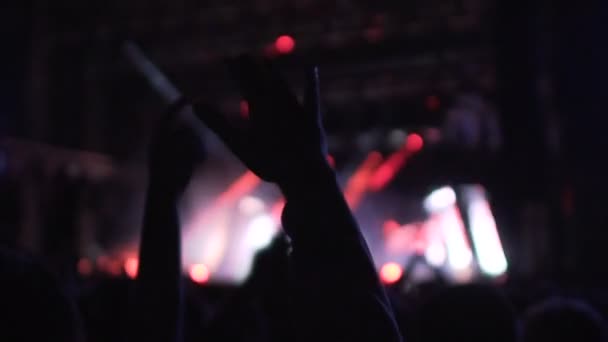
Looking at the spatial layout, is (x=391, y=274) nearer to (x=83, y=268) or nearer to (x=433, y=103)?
(x=83, y=268)

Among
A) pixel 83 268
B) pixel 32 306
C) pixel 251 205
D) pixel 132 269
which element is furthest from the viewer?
pixel 251 205

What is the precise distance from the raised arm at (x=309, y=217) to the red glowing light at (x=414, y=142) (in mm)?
15072

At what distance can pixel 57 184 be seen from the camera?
45.8 ft

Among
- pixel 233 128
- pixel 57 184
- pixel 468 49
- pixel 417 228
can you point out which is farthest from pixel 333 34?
pixel 233 128

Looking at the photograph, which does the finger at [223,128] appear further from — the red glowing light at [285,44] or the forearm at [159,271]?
the red glowing light at [285,44]

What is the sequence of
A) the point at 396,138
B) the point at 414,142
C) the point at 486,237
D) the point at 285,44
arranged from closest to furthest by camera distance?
the point at 486,237 → the point at 285,44 → the point at 414,142 → the point at 396,138

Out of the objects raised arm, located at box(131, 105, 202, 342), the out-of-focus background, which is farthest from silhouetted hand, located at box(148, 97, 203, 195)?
the out-of-focus background

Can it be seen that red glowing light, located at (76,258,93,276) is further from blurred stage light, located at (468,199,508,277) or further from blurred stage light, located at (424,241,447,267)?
blurred stage light, located at (424,241,447,267)

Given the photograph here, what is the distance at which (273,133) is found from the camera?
121cm

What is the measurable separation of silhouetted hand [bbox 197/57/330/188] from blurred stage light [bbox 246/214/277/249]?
16.0 metres

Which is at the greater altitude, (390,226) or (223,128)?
(390,226)

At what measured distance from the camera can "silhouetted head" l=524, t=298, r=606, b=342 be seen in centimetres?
246

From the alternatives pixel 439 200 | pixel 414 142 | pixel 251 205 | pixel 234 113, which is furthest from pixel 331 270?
pixel 251 205

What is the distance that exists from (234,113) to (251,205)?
78.0 inches
